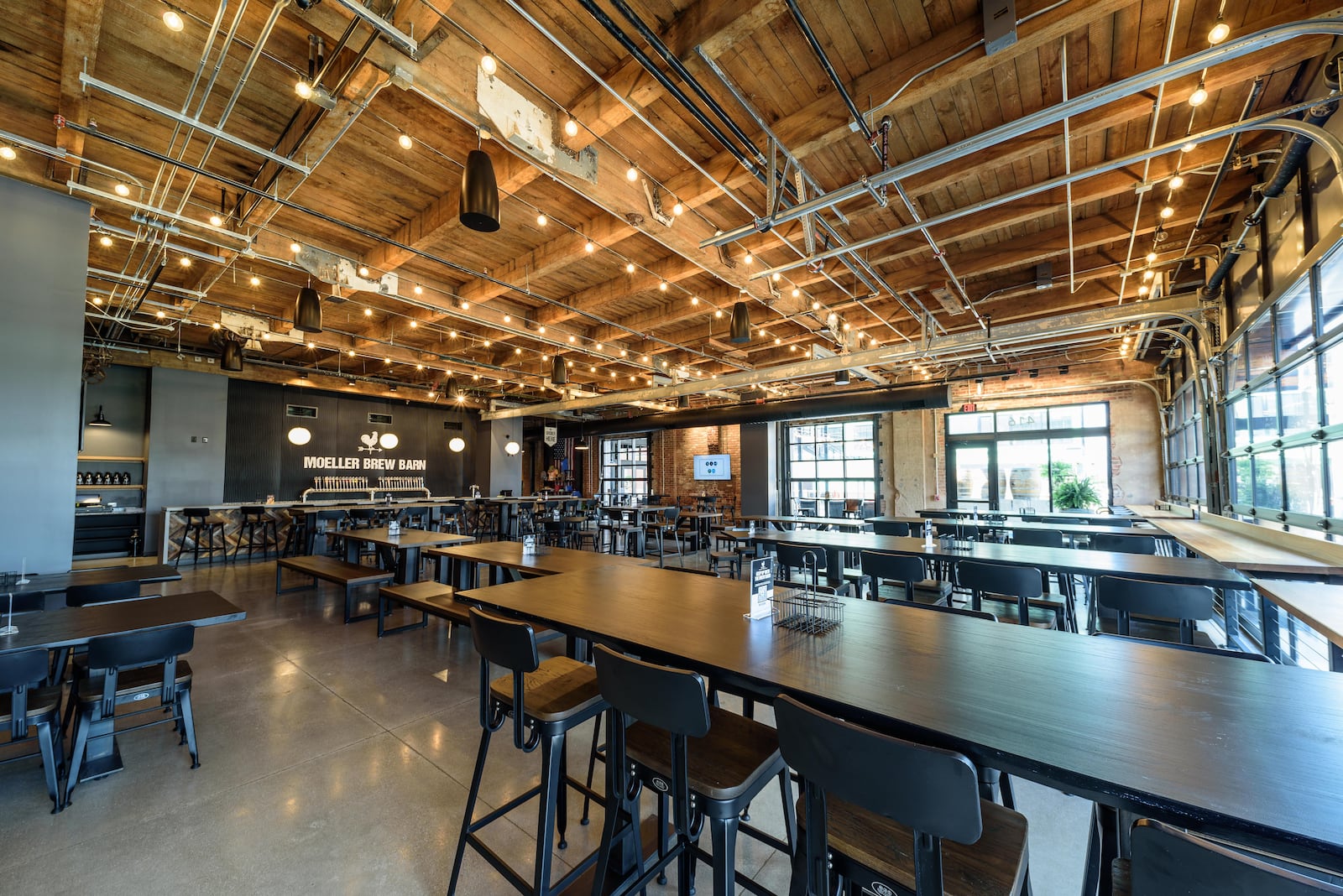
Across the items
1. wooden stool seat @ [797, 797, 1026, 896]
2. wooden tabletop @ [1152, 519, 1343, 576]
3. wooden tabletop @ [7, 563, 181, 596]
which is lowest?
wooden stool seat @ [797, 797, 1026, 896]

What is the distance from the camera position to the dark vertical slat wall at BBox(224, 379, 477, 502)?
32.7 ft

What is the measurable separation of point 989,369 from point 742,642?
32.0 ft

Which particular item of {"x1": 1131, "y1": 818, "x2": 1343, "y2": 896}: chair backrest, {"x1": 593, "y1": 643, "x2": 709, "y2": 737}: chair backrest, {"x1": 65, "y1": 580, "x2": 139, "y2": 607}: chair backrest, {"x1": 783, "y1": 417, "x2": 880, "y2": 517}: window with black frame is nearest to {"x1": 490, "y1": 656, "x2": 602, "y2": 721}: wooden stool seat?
{"x1": 593, "y1": 643, "x2": 709, "y2": 737}: chair backrest

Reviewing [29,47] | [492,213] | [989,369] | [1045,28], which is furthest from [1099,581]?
[989,369]

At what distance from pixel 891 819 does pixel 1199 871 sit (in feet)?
1.59

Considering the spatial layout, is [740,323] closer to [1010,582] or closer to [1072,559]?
[1010,582]

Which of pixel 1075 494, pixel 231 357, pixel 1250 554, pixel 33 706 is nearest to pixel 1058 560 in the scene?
pixel 1250 554

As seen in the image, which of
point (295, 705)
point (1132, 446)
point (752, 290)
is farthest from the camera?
point (1132, 446)

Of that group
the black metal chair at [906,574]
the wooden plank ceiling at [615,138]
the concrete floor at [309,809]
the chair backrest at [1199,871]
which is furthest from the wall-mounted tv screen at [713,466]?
the chair backrest at [1199,871]

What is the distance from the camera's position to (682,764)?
1333 mm

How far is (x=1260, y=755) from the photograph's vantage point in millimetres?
1002

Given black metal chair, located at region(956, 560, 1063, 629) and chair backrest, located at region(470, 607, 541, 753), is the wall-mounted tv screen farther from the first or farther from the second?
chair backrest, located at region(470, 607, 541, 753)

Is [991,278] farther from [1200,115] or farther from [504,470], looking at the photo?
[504,470]

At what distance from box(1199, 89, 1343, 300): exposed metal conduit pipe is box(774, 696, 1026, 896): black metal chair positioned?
12.3 ft
